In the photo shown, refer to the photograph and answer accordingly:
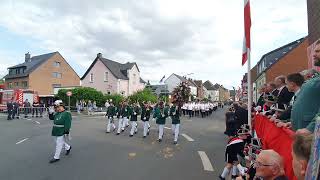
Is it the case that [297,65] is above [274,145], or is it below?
above

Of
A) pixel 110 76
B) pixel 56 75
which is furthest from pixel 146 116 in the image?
pixel 56 75

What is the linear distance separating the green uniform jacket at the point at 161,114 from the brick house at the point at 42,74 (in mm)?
56719

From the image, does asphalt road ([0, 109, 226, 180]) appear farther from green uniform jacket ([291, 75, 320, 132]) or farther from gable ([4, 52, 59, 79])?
gable ([4, 52, 59, 79])

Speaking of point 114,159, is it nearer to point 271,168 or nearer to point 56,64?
point 271,168

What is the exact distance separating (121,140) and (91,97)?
1548 inches

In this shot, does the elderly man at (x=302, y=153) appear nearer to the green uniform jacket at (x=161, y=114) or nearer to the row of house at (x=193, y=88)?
the green uniform jacket at (x=161, y=114)

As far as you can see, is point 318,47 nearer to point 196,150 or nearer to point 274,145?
point 274,145

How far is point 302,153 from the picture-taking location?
2.66 m

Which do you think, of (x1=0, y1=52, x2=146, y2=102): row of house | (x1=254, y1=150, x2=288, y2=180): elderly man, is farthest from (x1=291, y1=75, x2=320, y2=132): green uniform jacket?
(x1=0, y1=52, x2=146, y2=102): row of house

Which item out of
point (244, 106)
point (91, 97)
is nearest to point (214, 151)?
point (244, 106)

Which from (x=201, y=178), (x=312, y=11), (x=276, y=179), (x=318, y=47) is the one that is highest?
(x=312, y=11)

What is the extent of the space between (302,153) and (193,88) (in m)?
118

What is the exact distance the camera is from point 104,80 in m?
73.1

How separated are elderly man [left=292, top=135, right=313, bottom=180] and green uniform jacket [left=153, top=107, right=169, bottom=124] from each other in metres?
16.4
